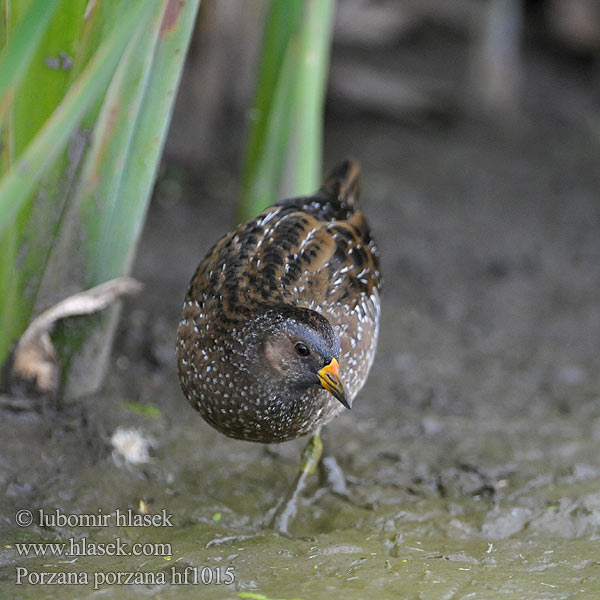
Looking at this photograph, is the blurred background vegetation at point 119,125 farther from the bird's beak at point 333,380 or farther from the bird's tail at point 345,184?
the bird's beak at point 333,380

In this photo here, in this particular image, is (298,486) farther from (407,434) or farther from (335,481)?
(407,434)

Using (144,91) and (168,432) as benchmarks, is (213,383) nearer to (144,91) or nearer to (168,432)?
(168,432)

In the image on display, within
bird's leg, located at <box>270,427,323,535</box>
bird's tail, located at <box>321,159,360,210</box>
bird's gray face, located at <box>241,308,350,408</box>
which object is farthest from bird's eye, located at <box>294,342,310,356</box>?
bird's tail, located at <box>321,159,360,210</box>

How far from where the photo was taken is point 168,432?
438cm

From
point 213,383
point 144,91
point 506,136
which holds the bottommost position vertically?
point 213,383

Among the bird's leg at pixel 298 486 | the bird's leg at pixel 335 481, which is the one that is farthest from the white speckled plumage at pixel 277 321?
the bird's leg at pixel 335 481

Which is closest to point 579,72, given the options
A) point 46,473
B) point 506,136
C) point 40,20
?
point 506,136

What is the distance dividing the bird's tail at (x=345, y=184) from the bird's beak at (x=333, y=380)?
1246mm

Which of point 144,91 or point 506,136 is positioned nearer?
point 144,91

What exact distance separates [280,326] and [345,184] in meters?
1.39

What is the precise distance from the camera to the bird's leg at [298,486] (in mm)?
3811

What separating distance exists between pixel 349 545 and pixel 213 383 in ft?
2.64

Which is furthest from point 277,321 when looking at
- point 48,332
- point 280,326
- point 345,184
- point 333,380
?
point 345,184

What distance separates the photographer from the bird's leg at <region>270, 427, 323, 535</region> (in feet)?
12.5
